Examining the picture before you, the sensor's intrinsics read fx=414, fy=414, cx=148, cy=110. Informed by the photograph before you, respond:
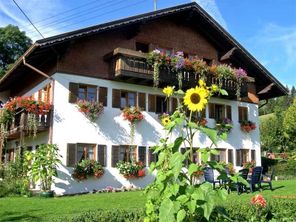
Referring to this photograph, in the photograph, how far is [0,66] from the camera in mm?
35688

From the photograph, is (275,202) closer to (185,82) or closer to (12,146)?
(185,82)

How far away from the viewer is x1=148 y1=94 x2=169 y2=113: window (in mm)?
19156

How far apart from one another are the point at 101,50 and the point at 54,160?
17.9 feet

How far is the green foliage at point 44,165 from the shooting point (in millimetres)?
14781

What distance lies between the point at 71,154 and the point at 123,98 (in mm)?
3718

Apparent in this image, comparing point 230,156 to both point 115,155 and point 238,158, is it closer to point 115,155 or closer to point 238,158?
point 238,158

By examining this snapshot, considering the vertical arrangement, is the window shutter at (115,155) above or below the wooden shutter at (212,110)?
below

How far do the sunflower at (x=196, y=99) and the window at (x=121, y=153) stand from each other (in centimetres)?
1339

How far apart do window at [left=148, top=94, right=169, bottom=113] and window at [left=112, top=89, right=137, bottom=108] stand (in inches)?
32.7

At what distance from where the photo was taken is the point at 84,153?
1680 cm

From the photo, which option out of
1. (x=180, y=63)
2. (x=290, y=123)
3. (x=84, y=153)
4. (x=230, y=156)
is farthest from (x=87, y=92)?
(x=290, y=123)

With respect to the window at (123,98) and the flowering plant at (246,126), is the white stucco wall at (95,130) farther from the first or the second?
the flowering plant at (246,126)

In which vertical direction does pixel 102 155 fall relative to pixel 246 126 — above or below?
below

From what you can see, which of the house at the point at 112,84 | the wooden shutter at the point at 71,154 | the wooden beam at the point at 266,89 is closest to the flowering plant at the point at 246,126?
the house at the point at 112,84
